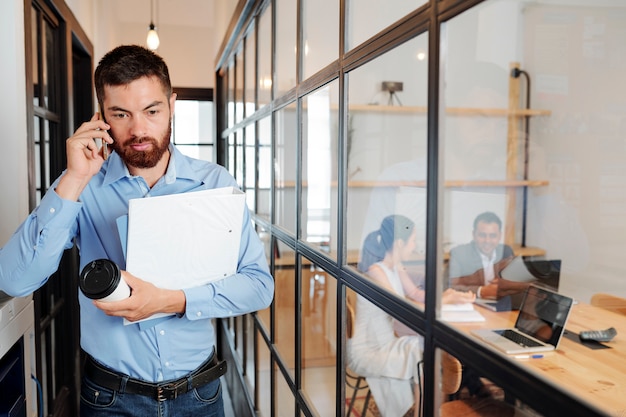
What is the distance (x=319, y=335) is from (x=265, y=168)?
966mm

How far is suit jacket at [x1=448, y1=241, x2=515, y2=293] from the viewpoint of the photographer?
75cm

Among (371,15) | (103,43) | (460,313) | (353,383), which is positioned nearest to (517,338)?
(460,313)

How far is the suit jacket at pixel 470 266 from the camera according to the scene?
2.46 feet

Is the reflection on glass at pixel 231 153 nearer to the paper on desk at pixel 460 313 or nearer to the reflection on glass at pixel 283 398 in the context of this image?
the reflection on glass at pixel 283 398

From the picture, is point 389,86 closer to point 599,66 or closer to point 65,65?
point 599,66

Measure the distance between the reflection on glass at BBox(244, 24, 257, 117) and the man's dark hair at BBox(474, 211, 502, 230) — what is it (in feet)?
6.15

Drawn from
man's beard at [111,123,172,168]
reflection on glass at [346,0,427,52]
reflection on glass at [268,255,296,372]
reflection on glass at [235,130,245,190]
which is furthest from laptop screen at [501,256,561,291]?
reflection on glass at [235,130,245,190]

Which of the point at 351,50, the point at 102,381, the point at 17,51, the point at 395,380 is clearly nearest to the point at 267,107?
the point at 17,51

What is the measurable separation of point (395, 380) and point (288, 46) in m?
1.20

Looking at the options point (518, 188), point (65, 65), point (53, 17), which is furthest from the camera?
point (65, 65)

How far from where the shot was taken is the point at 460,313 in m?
0.75

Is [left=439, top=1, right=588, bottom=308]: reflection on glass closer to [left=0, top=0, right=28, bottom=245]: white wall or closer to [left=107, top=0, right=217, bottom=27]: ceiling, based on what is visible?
[left=0, top=0, right=28, bottom=245]: white wall

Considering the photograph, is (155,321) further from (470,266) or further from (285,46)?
(285,46)

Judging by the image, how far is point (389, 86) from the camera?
3.18ft
